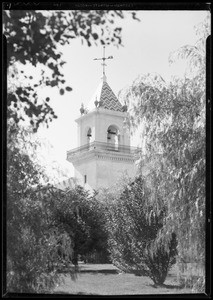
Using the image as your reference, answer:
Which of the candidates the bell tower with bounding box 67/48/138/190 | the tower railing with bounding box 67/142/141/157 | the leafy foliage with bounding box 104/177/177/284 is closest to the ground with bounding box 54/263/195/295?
the bell tower with bounding box 67/48/138/190

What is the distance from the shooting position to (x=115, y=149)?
14.7ft

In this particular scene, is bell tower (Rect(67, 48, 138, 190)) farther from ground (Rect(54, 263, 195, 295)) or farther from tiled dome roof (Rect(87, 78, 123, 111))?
ground (Rect(54, 263, 195, 295))

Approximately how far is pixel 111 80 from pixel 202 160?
3.18 ft

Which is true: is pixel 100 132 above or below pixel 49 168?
above

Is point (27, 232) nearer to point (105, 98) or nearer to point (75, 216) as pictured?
point (75, 216)

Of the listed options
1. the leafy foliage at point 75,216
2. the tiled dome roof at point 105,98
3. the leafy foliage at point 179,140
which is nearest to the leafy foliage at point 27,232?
the leafy foliage at point 75,216

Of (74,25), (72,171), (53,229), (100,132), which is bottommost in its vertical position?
(53,229)

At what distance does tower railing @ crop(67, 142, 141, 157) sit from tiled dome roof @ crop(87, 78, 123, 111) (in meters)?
0.30

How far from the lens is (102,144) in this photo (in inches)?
177

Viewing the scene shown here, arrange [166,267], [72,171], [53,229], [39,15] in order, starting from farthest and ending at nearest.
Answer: [166,267] → [53,229] → [72,171] → [39,15]

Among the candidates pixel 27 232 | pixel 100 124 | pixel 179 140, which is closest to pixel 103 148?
pixel 100 124

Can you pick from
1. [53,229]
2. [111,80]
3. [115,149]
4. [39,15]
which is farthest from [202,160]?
[39,15]

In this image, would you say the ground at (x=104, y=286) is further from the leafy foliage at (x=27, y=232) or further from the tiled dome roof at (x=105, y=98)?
the tiled dome roof at (x=105, y=98)

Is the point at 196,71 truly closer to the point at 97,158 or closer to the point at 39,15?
the point at 97,158
